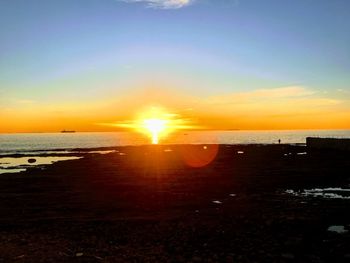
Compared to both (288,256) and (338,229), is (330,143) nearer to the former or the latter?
(338,229)

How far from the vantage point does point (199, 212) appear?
20.4 metres

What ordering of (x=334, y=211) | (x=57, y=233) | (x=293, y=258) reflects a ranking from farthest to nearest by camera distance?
(x=334, y=211)
(x=57, y=233)
(x=293, y=258)

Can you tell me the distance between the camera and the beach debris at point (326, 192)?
25450 millimetres

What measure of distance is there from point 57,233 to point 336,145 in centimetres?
7546

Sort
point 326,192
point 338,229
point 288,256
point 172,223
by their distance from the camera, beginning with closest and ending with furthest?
point 288,256 < point 338,229 < point 172,223 < point 326,192

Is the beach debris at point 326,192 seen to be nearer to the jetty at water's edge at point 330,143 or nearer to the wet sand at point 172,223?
the wet sand at point 172,223

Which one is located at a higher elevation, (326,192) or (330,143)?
(330,143)

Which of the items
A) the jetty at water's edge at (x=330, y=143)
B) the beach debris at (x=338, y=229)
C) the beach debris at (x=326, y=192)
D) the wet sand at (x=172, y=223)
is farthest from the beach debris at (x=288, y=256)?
the jetty at water's edge at (x=330, y=143)

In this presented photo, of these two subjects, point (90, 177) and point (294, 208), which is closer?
point (294, 208)

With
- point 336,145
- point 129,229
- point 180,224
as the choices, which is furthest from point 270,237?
point 336,145

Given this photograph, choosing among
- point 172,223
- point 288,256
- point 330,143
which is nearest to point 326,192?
point 172,223

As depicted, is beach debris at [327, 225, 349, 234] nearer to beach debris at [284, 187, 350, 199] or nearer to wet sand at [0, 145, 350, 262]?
wet sand at [0, 145, 350, 262]

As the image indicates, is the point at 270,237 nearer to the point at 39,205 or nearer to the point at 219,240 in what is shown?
the point at 219,240

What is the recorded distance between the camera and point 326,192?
27.4m
